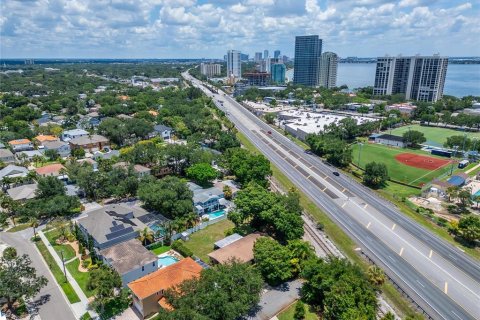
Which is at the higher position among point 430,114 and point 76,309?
point 430,114

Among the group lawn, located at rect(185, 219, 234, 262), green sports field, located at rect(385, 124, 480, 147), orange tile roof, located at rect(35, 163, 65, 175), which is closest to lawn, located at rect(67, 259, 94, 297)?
lawn, located at rect(185, 219, 234, 262)

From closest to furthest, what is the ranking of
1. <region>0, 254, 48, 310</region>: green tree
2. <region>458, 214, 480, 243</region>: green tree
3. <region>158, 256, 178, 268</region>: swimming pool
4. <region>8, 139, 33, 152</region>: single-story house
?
<region>0, 254, 48, 310</region>: green tree → <region>158, 256, 178, 268</region>: swimming pool → <region>458, 214, 480, 243</region>: green tree → <region>8, 139, 33, 152</region>: single-story house

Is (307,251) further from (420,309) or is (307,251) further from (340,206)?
(340,206)

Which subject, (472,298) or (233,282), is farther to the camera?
(472,298)

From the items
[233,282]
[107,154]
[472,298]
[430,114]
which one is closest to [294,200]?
[233,282]

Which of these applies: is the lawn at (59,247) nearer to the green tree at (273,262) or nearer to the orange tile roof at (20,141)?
the green tree at (273,262)

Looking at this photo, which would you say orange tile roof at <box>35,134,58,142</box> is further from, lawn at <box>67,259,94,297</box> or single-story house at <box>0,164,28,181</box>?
lawn at <box>67,259,94,297</box>
